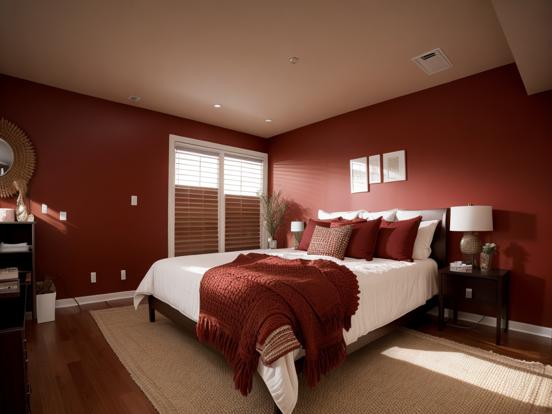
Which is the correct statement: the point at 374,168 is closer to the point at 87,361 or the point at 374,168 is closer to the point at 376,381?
the point at 376,381

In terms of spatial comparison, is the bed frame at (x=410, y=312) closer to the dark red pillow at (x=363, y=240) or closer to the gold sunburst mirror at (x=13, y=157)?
the dark red pillow at (x=363, y=240)

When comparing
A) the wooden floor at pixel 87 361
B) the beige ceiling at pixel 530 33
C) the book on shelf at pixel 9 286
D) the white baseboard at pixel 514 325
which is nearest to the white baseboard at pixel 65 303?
the wooden floor at pixel 87 361

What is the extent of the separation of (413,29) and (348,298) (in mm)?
2163

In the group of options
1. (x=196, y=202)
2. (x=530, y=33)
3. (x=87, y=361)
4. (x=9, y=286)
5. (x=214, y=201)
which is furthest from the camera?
(x=214, y=201)

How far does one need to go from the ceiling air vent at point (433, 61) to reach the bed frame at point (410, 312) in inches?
57.2

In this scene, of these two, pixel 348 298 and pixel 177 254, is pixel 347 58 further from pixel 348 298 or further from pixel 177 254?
pixel 177 254

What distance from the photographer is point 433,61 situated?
306 cm

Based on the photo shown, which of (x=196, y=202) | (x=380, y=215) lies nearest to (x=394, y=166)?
(x=380, y=215)

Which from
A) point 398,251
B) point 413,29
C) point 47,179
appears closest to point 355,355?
point 398,251

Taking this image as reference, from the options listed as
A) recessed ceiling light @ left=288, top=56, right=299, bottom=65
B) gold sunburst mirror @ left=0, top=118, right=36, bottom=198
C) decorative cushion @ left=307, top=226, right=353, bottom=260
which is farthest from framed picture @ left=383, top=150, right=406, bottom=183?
gold sunburst mirror @ left=0, top=118, right=36, bottom=198

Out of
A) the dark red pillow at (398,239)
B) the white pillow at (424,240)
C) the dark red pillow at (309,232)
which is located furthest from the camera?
the dark red pillow at (309,232)

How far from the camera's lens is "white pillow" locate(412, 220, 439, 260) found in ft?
11.0

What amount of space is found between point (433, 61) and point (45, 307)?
178 inches

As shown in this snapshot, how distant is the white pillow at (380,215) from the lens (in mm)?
3775
